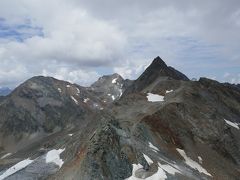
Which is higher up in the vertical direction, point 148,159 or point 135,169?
point 148,159

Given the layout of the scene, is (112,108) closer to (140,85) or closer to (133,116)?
(133,116)

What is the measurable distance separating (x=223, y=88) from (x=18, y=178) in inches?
3189

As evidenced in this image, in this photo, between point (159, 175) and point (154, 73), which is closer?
point (159, 175)

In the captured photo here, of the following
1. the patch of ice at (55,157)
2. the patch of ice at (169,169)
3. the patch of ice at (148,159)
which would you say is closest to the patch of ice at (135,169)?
the patch of ice at (148,159)

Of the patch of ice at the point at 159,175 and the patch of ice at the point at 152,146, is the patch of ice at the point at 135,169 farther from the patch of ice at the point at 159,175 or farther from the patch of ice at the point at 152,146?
the patch of ice at the point at 152,146

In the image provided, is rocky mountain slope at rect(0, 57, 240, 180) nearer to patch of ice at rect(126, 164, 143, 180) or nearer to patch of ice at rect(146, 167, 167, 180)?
patch of ice at rect(126, 164, 143, 180)

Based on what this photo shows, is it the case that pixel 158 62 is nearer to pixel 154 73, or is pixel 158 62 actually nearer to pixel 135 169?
pixel 154 73

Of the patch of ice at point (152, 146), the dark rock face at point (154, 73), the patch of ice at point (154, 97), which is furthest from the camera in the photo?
the dark rock face at point (154, 73)

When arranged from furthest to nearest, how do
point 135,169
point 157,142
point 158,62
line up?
point 158,62
point 157,142
point 135,169

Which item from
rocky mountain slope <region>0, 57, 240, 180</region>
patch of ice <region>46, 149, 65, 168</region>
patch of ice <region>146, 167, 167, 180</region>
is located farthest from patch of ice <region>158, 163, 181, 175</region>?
patch of ice <region>46, 149, 65, 168</region>

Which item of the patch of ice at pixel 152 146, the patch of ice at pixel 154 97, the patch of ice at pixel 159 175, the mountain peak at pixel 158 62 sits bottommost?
the patch of ice at pixel 159 175

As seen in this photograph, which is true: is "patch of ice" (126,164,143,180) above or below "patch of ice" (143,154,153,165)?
below

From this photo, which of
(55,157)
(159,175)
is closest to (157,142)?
(55,157)

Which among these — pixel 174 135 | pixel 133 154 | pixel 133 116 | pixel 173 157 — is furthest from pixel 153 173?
pixel 133 116
